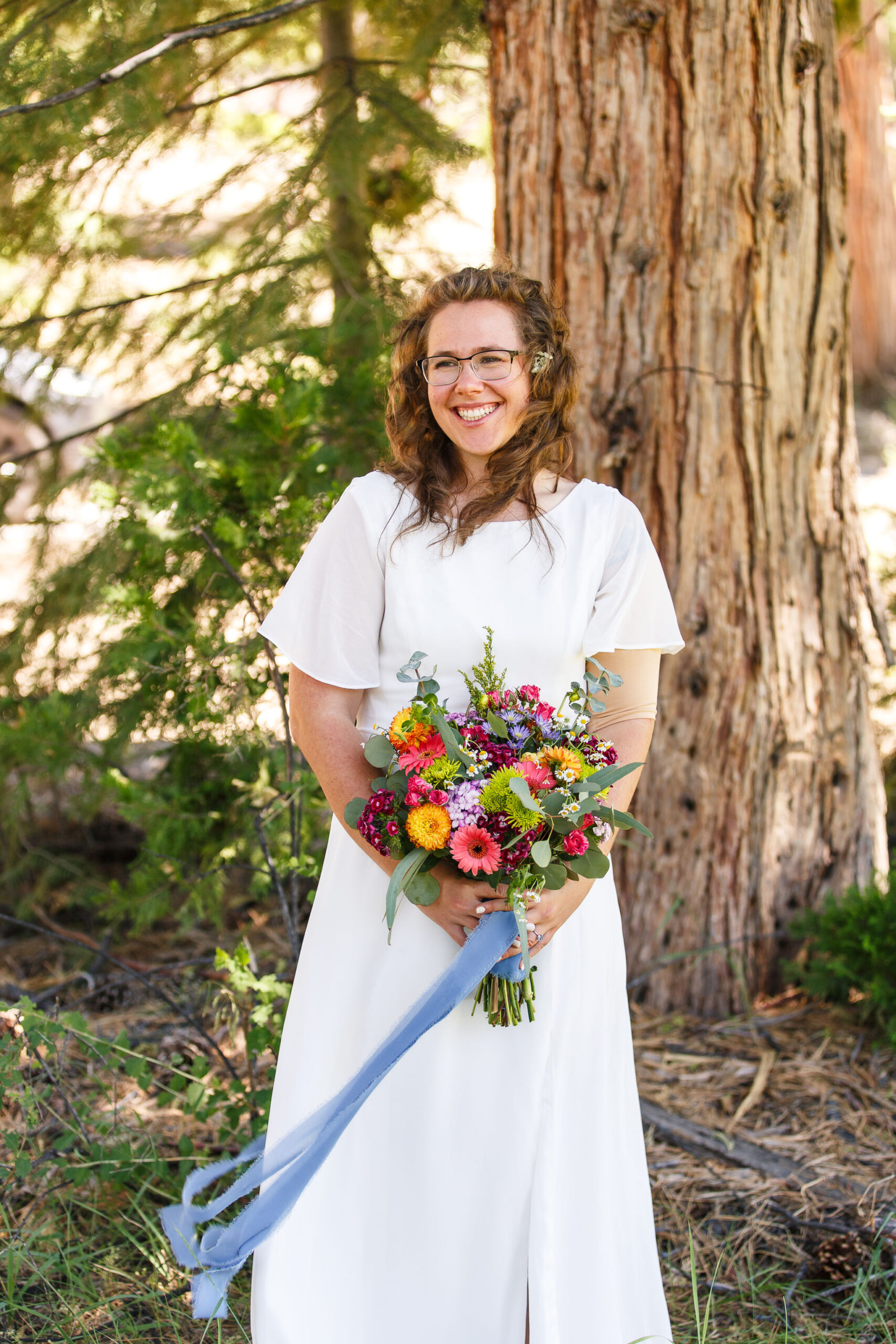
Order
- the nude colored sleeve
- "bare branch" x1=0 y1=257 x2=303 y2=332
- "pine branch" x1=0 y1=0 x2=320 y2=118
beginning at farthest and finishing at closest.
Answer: "bare branch" x1=0 y1=257 x2=303 y2=332
"pine branch" x1=0 y1=0 x2=320 y2=118
the nude colored sleeve

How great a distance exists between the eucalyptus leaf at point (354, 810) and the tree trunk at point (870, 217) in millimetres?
8105

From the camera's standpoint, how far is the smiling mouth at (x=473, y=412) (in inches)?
76.1

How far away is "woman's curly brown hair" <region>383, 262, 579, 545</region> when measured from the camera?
6.45 feet

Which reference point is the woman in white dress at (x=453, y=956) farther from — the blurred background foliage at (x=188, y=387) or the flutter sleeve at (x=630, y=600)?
the blurred background foliage at (x=188, y=387)

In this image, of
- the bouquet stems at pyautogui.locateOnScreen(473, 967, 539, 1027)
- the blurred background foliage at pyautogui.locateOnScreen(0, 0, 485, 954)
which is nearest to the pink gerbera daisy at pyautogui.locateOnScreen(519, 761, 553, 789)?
the bouquet stems at pyautogui.locateOnScreen(473, 967, 539, 1027)

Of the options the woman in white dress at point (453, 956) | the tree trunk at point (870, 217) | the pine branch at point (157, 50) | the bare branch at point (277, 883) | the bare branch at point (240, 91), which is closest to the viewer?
the woman in white dress at point (453, 956)

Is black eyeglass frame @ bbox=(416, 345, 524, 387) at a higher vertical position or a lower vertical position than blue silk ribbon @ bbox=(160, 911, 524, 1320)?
higher

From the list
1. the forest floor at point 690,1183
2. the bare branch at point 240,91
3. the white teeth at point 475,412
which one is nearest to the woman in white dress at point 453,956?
the white teeth at point 475,412

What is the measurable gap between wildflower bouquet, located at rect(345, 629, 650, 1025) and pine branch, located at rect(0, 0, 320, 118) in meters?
1.72

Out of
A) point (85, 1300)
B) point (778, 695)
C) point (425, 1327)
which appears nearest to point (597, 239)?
point (778, 695)

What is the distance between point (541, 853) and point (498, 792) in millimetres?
120

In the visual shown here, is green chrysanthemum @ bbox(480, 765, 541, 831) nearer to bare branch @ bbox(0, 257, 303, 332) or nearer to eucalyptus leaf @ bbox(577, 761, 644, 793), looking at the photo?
eucalyptus leaf @ bbox(577, 761, 644, 793)

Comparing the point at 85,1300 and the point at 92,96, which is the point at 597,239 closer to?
the point at 92,96

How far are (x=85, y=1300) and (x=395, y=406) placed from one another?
6.74 feet
